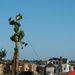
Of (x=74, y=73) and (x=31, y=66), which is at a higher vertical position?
(x=31, y=66)

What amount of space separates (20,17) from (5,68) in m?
61.8

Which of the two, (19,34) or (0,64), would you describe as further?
(0,64)

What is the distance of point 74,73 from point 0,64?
81829mm

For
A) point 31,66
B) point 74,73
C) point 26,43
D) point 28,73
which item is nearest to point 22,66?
point 31,66

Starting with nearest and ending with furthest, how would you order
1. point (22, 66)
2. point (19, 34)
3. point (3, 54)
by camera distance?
point (19, 34) → point (22, 66) → point (3, 54)

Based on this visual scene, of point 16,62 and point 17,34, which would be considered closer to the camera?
point 16,62

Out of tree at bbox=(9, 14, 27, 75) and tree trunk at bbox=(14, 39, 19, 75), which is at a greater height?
tree at bbox=(9, 14, 27, 75)

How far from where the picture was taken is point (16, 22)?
97.1 feet

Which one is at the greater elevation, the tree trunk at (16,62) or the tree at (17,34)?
the tree at (17,34)

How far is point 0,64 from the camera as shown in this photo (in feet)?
288

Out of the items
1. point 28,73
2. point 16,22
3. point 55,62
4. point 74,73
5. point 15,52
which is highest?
point 55,62

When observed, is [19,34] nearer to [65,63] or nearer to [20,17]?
[20,17]

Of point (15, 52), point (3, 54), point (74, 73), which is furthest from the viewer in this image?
point (3, 54)

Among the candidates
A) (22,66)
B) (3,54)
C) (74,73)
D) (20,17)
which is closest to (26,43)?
(20,17)
